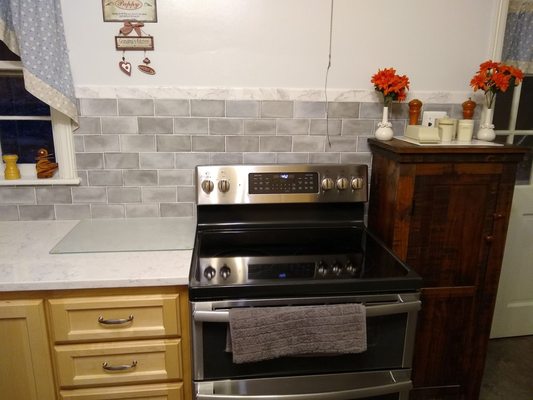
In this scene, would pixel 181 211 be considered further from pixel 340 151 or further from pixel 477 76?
pixel 477 76

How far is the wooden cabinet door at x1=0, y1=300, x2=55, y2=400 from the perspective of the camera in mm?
1242

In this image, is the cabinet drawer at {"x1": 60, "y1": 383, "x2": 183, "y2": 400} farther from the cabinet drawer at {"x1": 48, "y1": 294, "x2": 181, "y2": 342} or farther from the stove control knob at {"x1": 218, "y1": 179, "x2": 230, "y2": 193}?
the stove control knob at {"x1": 218, "y1": 179, "x2": 230, "y2": 193}

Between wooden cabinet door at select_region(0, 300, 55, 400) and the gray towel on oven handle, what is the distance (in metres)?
0.62

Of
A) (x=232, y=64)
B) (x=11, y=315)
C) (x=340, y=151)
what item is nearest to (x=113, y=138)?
(x=232, y=64)

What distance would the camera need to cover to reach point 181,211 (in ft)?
6.03

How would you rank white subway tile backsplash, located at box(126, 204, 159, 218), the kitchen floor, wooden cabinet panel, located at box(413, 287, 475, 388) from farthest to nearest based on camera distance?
the kitchen floor → white subway tile backsplash, located at box(126, 204, 159, 218) → wooden cabinet panel, located at box(413, 287, 475, 388)

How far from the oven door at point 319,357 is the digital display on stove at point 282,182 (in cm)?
56

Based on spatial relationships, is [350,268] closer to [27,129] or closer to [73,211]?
[73,211]

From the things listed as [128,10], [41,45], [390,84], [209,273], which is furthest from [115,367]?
[390,84]

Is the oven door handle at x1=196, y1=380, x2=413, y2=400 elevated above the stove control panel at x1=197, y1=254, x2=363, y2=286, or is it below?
below

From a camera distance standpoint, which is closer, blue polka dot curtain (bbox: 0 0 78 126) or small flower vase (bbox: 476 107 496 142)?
blue polka dot curtain (bbox: 0 0 78 126)

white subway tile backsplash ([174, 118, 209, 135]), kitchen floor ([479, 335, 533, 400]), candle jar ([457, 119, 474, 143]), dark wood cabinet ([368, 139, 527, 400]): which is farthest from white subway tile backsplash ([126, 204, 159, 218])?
kitchen floor ([479, 335, 533, 400])

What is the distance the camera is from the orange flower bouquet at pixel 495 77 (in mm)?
1635

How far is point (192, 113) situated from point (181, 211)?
0.45 m
